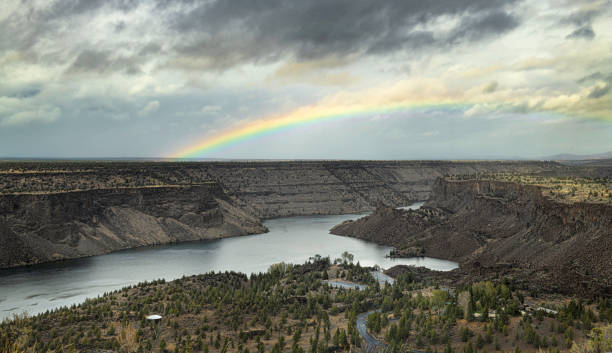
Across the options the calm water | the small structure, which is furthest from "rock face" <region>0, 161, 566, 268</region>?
the small structure

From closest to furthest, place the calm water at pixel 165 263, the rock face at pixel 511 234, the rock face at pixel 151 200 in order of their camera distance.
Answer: the rock face at pixel 511 234, the calm water at pixel 165 263, the rock face at pixel 151 200

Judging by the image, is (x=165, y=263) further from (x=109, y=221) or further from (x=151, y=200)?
(x=151, y=200)

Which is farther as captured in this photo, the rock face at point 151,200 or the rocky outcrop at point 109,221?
the rock face at point 151,200

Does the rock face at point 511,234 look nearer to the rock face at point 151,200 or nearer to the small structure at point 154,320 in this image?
the rock face at point 151,200

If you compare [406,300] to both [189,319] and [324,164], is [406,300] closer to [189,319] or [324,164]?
[189,319]

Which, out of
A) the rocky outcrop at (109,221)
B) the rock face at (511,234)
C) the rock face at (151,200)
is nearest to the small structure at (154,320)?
the rock face at (511,234)

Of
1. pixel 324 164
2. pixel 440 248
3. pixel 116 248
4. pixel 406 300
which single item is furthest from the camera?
pixel 324 164

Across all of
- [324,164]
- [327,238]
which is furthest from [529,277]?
[324,164]

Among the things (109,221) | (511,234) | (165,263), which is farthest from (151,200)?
(511,234)
